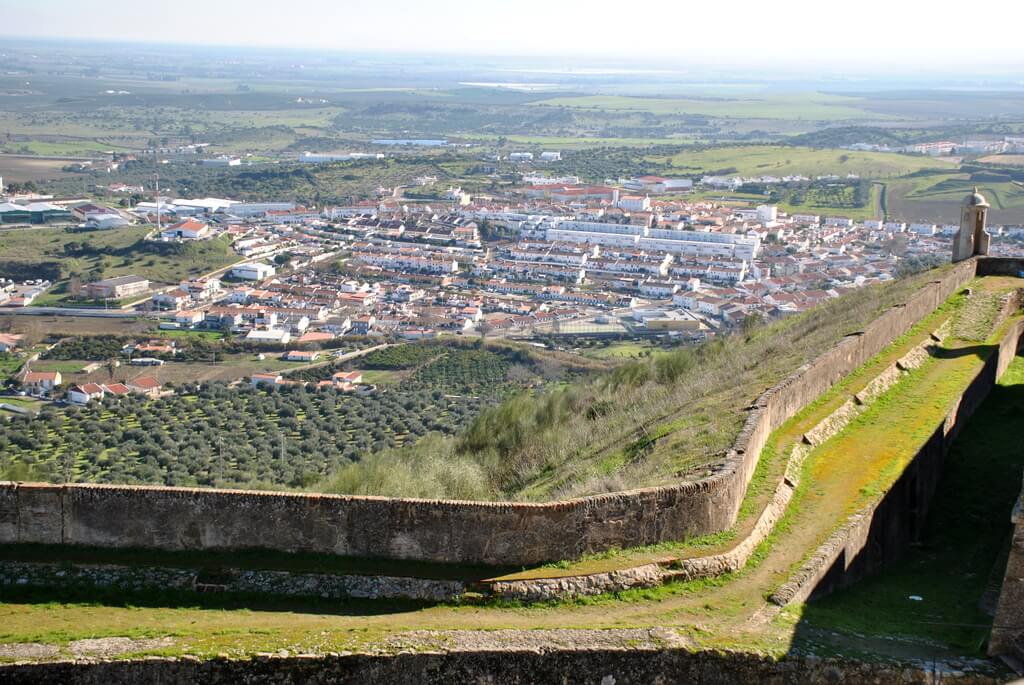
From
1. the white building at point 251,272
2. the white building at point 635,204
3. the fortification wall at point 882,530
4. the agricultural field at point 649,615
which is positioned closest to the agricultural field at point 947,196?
the white building at point 635,204

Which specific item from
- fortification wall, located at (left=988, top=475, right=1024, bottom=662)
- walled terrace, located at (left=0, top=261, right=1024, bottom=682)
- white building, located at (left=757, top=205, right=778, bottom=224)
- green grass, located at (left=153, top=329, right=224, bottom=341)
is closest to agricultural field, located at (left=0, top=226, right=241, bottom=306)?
green grass, located at (left=153, top=329, right=224, bottom=341)

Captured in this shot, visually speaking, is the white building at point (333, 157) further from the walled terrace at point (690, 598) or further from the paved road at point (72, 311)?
the walled terrace at point (690, 598)

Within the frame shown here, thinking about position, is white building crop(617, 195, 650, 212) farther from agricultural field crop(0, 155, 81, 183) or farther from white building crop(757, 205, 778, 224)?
agricultural field crop(0, 155, 81, 183)

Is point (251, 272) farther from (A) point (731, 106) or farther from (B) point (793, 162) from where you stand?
(A) point (731, 106)

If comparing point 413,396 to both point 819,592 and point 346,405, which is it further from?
point 819,592

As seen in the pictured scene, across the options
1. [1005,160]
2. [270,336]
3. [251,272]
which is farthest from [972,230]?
[1005,160]

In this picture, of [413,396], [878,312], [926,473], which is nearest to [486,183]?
[413,396]
